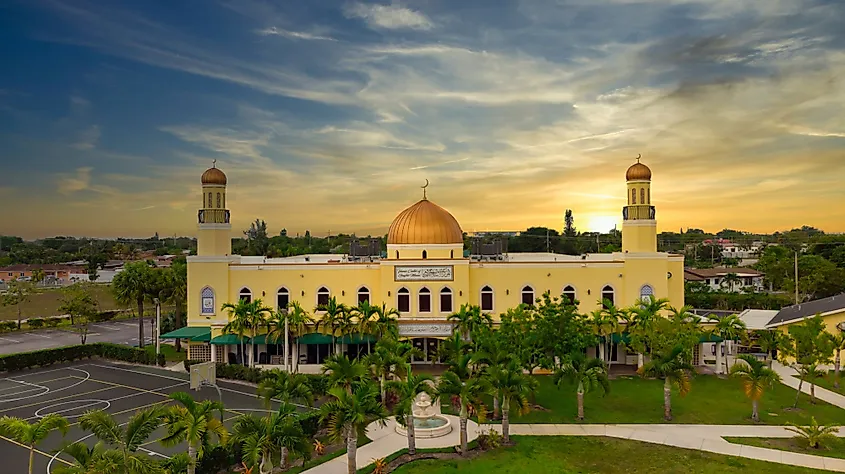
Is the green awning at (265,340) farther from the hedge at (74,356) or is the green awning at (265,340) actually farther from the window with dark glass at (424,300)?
the window with dark glass at (424,300)

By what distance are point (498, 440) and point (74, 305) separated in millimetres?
36898

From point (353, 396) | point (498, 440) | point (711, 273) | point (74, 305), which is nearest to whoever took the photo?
point (353, 396)

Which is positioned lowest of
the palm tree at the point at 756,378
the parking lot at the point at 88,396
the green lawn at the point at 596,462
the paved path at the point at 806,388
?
the green lawn at the point at 596,462

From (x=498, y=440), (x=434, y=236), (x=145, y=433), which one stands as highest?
(x=434, y=236)

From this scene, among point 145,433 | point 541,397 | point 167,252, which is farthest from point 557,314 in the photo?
point 167,252

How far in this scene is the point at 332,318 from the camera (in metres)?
34.4

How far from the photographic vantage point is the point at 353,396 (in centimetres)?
1912

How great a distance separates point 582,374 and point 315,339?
1708 centimetres

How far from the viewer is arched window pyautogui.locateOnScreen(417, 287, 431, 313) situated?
37562mm

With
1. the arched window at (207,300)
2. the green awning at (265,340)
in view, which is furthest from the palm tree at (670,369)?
the arched window at (207,300)

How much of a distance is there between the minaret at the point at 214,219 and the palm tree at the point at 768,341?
3370 centimetres

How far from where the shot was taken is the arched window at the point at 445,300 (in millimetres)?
37531

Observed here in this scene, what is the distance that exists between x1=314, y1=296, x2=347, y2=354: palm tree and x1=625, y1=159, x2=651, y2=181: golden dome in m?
20.2

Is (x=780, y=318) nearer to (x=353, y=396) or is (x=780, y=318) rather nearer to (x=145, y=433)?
(x=353, y=396)
